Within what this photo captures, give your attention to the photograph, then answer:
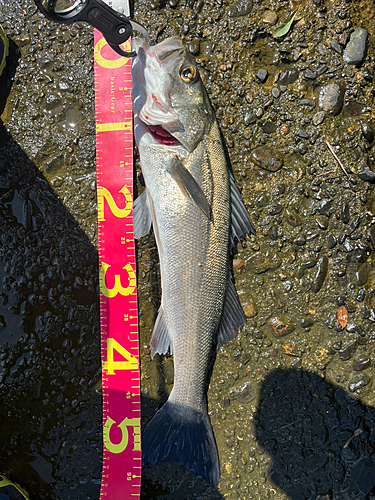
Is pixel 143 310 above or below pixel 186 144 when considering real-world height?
below

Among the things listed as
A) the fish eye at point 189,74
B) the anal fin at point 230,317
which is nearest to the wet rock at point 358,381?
the anal fin at point 230,317

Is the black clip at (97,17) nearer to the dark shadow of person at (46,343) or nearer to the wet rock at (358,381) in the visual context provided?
the dark shadow of person at (46,343)

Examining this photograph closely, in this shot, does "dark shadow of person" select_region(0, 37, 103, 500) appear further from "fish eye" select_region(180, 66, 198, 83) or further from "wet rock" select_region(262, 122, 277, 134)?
"wet rock" select_region(262, 122, 277, 134)

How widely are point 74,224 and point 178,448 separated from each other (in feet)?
5.93

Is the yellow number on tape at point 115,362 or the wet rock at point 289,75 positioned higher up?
the wet rock at point 289,75

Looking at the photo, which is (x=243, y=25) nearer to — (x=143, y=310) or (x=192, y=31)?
(x=192, y=31)

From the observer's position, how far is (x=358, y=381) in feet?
8.91

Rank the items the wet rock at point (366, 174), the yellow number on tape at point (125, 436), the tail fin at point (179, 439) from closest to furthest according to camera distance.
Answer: the tail fin at point (179, 439) < the yellow number on tape at point (125, 436) < the wet rock at point (366, 174)

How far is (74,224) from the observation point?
2730mm

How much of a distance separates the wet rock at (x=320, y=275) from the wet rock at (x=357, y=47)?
1.51 meters

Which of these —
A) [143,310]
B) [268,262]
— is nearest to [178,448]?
[143,310]

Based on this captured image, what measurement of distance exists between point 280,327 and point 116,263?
135cm

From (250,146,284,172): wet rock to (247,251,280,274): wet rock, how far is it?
656 mm

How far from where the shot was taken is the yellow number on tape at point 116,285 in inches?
104
